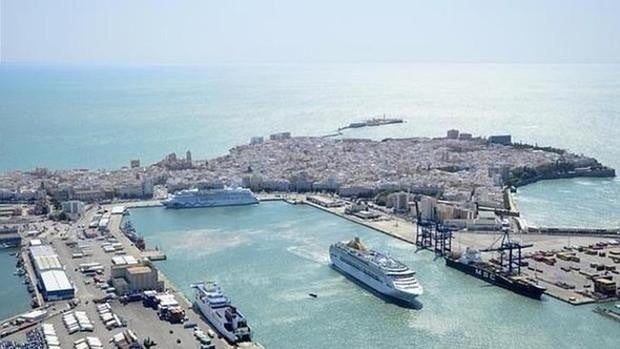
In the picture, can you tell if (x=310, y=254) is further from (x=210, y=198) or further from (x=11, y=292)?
(x=210, y=198)

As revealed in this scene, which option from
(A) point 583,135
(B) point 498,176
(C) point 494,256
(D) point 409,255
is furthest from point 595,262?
(A) point 583,135

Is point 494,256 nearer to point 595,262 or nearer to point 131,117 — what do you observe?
point 595,262

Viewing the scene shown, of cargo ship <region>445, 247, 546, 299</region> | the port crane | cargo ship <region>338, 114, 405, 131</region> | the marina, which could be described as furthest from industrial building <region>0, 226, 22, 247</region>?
cargo ship <region>338, 114, 405, 131</region>

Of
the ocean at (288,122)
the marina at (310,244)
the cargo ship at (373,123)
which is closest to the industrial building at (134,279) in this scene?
the marina at (310,244)

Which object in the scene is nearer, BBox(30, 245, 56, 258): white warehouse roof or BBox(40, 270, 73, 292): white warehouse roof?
BBox(40, 270, 73, 292): white warehouse roof

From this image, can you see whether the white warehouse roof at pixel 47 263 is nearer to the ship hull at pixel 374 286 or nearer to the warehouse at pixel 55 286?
the warehouse at pixel 55 286

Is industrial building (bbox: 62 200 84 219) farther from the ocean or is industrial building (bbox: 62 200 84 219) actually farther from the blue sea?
the ocean

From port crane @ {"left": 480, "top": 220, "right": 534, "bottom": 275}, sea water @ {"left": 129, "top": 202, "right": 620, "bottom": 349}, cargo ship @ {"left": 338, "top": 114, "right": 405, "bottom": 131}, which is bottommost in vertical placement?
sea water @ {"left": 129, "top": 202, "right": 620, "bottom": 349}
